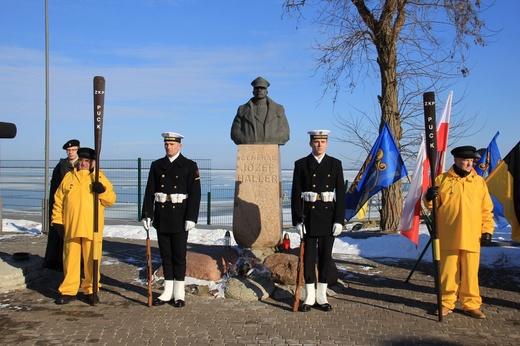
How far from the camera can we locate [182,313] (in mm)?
6605

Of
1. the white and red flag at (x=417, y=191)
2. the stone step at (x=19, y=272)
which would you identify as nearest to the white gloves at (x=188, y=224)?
the stone step at (x=19, y=272)

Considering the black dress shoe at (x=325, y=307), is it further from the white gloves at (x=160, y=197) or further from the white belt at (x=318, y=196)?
the white gloves at (x=160, y=197)

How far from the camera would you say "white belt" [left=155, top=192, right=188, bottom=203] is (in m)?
6.89

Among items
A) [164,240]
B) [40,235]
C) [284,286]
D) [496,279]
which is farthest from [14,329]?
[40,235]

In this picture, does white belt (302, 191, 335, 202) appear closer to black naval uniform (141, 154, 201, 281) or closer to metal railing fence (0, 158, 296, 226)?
black naval uniform (141, 154, 201, 281)

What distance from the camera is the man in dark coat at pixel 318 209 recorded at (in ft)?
22.1

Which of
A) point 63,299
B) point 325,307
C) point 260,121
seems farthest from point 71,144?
point 325,307

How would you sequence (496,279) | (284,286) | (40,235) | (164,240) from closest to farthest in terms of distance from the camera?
(164,240)
(284,286)
(496,279)
(40,235)

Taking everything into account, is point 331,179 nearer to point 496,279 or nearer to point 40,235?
point 496,279

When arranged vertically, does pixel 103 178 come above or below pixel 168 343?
above

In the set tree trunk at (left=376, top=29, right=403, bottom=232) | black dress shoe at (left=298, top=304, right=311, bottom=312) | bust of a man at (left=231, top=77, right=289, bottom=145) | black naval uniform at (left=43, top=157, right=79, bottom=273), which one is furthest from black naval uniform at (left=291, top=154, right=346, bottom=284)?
tree trunk at (left=376, top=29, right=403, bottom=232)

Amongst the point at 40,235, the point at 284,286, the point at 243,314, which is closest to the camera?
the point at 243,314

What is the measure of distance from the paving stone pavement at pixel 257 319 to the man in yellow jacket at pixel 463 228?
275 millimetres

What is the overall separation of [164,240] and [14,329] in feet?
6.17
